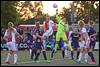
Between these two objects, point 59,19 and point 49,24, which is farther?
point 59,19

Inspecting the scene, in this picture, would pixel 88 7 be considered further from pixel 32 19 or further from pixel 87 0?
pixel 32 19

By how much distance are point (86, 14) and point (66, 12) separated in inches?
482

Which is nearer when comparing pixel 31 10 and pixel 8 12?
pixel 8 12

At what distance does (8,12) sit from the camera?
55000 mm

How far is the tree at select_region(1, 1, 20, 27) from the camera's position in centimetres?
5300

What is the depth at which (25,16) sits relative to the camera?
100 m

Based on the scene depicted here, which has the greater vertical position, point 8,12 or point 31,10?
point 31,10

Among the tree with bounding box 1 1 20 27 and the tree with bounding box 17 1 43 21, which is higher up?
the tree with bounding box 17 1 43 21

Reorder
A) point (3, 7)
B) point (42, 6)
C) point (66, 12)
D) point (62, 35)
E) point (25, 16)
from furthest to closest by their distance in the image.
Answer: point (42, 6)
point (25, 16)
point (66, 12)
point (3, 7)
point (62, 35)

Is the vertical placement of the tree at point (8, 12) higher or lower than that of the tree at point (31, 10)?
lower

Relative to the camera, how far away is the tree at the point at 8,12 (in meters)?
53.0

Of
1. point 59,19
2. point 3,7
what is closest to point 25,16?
point 3,7

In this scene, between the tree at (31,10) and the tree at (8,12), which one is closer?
the tree at (8,12)

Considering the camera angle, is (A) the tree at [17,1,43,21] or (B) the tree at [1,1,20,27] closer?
(B) the tree at [1,1,20,27]
